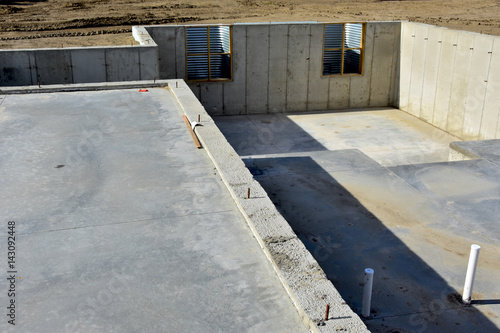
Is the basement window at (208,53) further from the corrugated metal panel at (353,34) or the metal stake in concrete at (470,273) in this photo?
the metal stake in concrete at (470,273)

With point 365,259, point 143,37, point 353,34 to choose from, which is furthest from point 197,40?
→ point 365,259

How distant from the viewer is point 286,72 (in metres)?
19.6

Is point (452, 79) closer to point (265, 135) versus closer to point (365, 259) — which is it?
point (265, 135)

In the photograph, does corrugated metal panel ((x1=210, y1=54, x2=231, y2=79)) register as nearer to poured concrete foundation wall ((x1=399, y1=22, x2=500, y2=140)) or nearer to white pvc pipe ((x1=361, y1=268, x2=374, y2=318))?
poured concrete foundation wall ((x1=399, y1=22, x2=500, y2=140))

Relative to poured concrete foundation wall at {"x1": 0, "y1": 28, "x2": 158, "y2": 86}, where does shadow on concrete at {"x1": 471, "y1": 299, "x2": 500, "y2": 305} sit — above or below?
below

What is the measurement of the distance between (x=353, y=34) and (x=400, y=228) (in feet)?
43.6

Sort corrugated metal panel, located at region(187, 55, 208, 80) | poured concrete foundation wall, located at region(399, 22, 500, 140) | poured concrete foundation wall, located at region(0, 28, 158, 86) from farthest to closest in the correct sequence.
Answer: corrugated metal panel, located at region(187, 55, 208, 80)
poured concrete foundation wall, located at region(399, 22, 500, 140)
poured concrete foundation wall, located at region(0, 28, 158, 86)

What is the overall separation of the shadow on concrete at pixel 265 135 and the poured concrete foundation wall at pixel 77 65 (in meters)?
3.54

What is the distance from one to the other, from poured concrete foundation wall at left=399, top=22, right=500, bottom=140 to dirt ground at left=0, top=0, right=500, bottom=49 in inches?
316

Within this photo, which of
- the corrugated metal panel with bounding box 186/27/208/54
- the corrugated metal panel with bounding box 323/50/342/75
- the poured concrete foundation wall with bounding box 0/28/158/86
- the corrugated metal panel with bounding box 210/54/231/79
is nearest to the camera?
the poured concrete foundation wall with bounding box 0/28/158/86

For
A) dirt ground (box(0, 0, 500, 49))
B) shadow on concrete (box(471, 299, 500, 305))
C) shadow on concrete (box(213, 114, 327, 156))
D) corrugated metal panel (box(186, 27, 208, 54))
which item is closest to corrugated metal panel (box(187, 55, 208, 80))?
corrugated metal panel (box(186, 27, 208, 54))

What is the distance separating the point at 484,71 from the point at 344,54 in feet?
19.4

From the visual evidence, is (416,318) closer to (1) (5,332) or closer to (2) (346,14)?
(1) (5,332)

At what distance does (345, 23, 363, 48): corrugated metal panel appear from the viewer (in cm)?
1995
